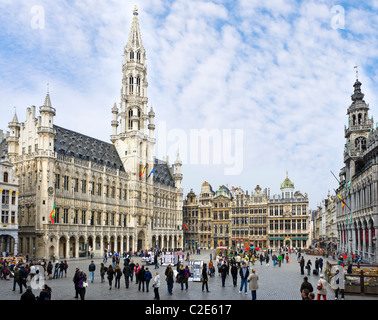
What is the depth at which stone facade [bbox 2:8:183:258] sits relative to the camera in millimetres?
59094

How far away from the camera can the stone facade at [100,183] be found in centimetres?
5909

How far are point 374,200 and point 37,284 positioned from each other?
3366 centimetres

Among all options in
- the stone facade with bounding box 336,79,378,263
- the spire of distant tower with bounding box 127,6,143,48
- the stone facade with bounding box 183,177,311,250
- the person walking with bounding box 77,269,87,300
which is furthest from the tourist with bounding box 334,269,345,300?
the spire of distant tower with bounding box 127,6,143,48

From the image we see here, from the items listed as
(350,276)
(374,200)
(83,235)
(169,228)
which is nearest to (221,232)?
(169,228)

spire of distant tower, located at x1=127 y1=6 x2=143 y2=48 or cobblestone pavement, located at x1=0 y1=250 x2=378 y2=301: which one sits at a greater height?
spire of distant tower, located at x1=127 y1=6 x2=143 y2=48

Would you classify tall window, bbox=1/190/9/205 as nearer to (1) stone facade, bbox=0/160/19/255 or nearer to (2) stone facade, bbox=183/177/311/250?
(1) stone facade, bbox=0/160/19/255

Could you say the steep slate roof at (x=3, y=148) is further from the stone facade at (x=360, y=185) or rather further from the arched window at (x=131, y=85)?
the stone facade at (x=360, y=185)

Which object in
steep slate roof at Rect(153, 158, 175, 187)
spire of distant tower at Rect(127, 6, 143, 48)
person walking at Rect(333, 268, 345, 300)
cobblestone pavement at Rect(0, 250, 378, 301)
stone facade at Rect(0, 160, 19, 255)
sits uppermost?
spire of distant tower at Rect(127, 6, 143, 48)

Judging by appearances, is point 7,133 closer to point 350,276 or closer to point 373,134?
point 373,134

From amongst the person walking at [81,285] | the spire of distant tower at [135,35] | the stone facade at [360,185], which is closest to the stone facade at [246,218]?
the stone facade at [360,185]

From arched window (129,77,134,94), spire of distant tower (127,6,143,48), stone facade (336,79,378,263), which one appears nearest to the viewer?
stone facade (336,79,378,263)

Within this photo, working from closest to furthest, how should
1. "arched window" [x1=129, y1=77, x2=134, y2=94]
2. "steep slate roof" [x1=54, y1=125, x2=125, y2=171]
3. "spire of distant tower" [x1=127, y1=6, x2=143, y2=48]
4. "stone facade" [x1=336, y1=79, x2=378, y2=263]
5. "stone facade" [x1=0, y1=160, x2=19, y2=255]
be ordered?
"stone facade" [x1=336, y1=79, x2=378, y2=263], "stone facade" [x1=0, y1=160, x2=19, y2=255], "steep slate roof" [x1=54, y1=125, x2=125, y2=171], "arched window" [x1=129, y1=77, x2=134, y2=94], "spire of distant tower" [x1=127, y1=6, x2=143, y2=48]

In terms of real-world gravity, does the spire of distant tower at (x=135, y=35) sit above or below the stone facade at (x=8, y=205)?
above

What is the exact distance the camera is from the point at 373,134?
52.4 m
